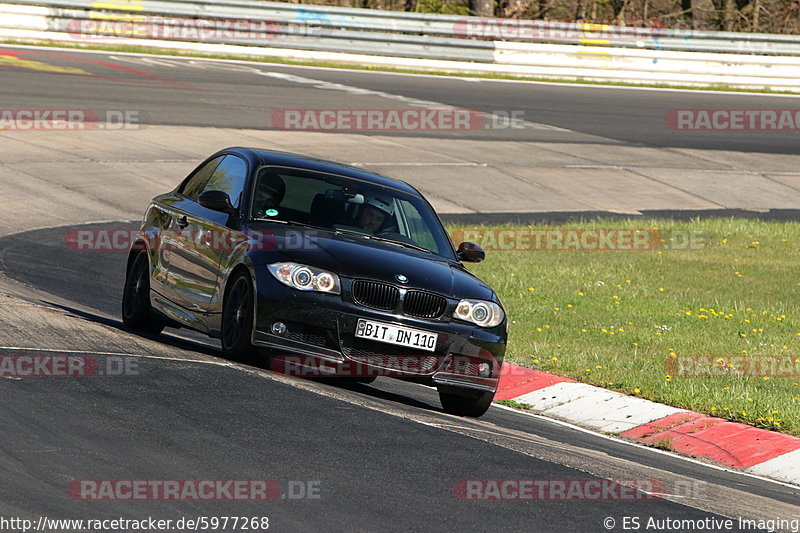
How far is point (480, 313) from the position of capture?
29.1 ft

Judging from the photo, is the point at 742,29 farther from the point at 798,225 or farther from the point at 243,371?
→ the point at 243,371

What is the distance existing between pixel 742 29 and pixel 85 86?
76.1 feet

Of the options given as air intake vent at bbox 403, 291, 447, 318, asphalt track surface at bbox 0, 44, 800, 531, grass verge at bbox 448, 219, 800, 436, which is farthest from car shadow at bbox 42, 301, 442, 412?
grass verge at bbox 448, 219, 800, 436

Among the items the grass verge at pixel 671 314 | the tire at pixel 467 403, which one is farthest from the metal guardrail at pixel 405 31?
the tire at pixel 467 403

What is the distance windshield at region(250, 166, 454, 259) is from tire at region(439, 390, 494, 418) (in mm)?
1174

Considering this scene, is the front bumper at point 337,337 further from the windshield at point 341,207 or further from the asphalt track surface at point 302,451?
the windshield at point 341,207

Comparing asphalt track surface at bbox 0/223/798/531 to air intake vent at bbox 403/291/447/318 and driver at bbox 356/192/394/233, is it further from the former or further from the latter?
driver at bbox 356/192/394/233

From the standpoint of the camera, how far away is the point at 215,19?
31375 mm

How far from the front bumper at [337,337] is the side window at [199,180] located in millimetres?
2140

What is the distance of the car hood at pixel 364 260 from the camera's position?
28.2ft

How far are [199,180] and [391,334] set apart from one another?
2946 millimetres

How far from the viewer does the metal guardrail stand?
30.8 m

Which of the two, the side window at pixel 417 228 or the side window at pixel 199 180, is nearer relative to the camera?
the side window at pixel 417 228

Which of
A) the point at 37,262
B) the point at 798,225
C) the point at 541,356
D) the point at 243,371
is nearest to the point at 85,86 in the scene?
the point at 37,262
